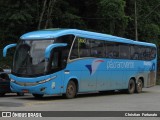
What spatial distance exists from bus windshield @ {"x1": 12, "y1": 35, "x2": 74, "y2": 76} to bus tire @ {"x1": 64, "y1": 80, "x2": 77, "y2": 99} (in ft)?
4.37

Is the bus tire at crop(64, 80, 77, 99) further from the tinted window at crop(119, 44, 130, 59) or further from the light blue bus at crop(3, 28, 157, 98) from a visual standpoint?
the tinted window at crop(119, 44, 130, 59)

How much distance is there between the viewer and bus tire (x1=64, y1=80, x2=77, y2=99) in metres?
21.5

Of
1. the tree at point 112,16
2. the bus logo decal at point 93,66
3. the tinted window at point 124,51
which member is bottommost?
the bus logo decal at point 93,66

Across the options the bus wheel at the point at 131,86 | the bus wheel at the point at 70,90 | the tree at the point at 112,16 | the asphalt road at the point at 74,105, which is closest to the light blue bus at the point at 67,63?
the bus wheel at the point at 70,90

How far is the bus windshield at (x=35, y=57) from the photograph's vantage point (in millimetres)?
20125

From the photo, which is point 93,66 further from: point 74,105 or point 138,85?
point 138,85

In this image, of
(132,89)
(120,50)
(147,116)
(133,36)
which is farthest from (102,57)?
(133,36)

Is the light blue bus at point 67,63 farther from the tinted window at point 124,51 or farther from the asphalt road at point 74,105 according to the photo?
the asphalt road at point 74,105

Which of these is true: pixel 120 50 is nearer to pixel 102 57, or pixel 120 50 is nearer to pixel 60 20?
pixel 102 57

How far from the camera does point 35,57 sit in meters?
20.2

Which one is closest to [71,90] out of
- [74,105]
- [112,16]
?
[74,105]

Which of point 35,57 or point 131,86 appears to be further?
point 131,86

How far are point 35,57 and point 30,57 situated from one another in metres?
0.27

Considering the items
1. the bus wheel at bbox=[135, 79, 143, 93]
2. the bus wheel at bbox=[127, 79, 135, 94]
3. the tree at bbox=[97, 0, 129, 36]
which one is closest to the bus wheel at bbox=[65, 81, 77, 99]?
the bus wheel at bbox=[127, 79, 135, 94]
